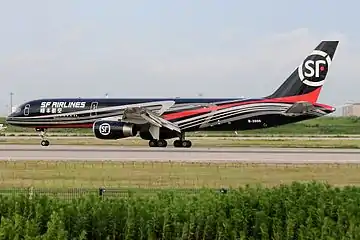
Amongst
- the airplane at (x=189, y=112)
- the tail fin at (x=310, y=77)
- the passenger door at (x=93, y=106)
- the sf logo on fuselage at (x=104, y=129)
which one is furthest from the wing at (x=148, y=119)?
the tail fin at (x=310, y=77)

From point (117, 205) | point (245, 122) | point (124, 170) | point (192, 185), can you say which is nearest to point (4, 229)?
point (117, 205)

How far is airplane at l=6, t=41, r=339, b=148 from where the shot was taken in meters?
58.6

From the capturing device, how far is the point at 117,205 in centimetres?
1498

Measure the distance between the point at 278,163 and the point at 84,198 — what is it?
26.4 metres

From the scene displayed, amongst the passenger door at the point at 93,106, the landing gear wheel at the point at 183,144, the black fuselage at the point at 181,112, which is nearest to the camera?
the black fuselage at the point at 181,112

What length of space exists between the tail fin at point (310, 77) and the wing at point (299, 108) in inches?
47.9

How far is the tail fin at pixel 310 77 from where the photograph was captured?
59188mm

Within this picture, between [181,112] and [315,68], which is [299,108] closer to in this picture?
[315,68]

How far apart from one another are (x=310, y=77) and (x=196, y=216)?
4650 centimetres

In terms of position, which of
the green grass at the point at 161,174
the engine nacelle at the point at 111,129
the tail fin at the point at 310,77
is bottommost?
the green grass at the point at 161,174

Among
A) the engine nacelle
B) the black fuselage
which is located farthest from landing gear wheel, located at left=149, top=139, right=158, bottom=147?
the engine nacelle

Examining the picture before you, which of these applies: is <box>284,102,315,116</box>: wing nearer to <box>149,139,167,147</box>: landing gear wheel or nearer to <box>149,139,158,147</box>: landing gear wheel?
<box>149,139,167,147</box>: landing gear wheel

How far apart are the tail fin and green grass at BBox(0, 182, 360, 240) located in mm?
44335

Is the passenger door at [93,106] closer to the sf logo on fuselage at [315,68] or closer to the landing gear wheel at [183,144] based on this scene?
the landing gear wheel at [183,144]
